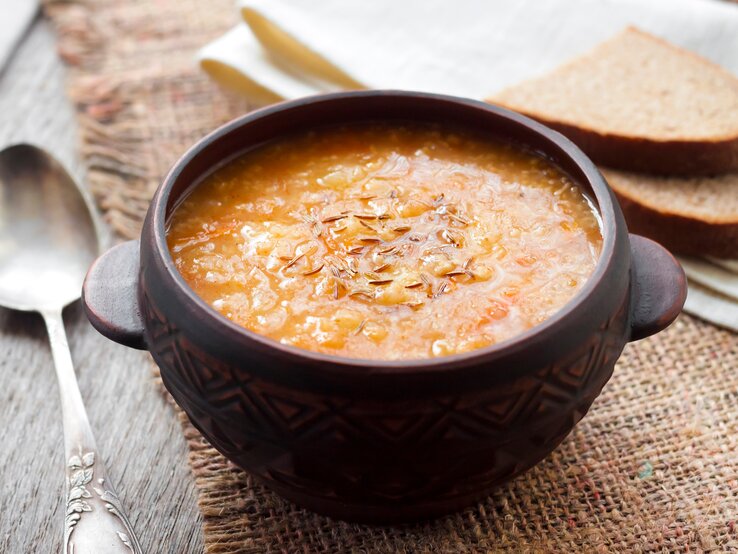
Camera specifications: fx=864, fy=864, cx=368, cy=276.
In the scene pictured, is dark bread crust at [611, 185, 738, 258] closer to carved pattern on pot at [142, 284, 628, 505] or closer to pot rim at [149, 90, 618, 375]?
pot rim at [149, 90, 618, 375]

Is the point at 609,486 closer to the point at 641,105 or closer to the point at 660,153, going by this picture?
the point at 660,153

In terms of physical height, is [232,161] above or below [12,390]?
above

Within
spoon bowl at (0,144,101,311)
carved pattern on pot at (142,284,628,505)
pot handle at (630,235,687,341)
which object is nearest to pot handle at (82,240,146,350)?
carved pattern on pot at (142,284,628,505)

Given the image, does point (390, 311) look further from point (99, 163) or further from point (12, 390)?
point (99, 163)

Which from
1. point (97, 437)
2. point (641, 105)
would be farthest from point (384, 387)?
point (641, 105)

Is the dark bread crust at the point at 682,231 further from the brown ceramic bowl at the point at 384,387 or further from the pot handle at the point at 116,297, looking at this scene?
the pot handle at the point at 116,297

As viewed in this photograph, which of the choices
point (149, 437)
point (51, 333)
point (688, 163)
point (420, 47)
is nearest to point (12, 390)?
point (51, 333)

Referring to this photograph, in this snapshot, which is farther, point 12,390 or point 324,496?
point 12,390
